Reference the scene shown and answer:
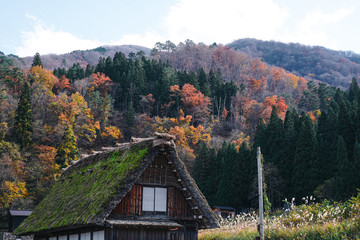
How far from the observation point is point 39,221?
638 inches

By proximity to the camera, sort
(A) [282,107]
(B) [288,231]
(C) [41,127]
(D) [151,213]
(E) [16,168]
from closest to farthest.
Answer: (D) [151,213], (B) [288,231], (E) [16,168], (C) [41,127], (A) [282,107]

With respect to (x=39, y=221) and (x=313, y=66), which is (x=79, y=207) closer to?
(x=39, y=221)

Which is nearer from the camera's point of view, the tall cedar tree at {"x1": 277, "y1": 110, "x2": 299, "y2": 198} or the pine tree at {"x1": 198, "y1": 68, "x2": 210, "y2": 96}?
the tall cedar tree at {"x1": 277, "y1": 110, "x2": 299, "y2": 198}

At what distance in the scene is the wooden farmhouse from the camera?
12969 mm

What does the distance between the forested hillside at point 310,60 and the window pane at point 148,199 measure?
375ft

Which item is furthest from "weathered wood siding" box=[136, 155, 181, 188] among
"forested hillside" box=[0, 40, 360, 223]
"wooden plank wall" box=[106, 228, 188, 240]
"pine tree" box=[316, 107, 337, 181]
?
"pine tree" box=[316, 107, 337, 181]

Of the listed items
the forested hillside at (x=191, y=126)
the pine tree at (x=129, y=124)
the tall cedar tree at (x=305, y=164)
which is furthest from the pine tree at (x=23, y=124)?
the tall cedar tree at (x=305, y=164)

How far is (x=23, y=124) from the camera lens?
47969 millimetres

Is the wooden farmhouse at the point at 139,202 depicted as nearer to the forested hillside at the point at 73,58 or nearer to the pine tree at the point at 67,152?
the pine tree at the point at 67,152

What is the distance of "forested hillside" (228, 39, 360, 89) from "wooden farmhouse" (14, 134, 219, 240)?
373 ft

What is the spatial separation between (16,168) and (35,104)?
16.0 metres

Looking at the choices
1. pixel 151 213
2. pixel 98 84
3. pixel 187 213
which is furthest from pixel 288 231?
pixel 98 84

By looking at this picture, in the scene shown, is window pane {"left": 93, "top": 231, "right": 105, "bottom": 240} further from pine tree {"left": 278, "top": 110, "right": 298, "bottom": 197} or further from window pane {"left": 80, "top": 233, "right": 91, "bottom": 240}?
pine tree {"left": 278, "top": 110, "right": 298, "bottom": 197}

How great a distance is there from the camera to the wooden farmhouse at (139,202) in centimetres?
1297
